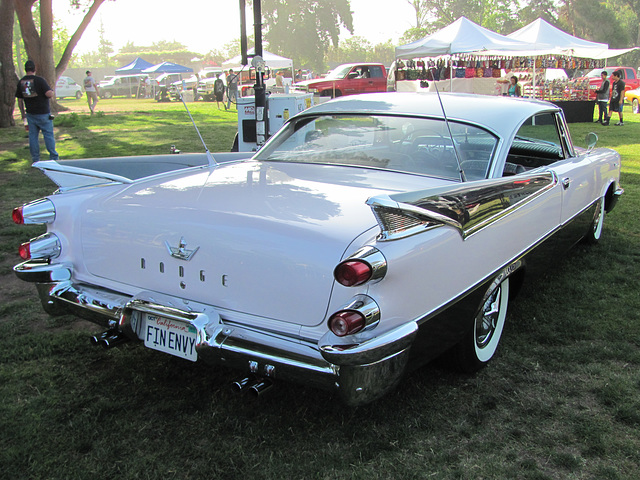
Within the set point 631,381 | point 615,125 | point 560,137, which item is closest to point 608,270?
point 560,137

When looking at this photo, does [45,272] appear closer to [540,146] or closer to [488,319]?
[488,319]

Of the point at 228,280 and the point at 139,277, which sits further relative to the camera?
the point at 139,277

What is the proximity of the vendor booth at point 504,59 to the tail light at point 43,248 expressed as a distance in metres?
14.2

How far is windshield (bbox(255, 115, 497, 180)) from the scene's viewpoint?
10.7 ft

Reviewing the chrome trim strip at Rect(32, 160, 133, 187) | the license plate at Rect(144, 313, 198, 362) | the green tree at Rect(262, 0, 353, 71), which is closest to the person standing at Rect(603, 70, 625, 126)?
the chrome trim strip at Rect(32, 160, 133, 187)

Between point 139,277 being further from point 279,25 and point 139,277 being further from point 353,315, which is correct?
point 279,25

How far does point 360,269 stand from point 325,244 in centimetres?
22

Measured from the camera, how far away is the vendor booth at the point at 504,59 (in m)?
18.0

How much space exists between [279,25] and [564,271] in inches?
2726

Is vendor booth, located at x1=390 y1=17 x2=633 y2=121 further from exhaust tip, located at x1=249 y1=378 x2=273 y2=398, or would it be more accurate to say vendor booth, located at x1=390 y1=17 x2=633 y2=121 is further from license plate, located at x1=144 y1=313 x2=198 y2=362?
exhaust tip, located at x1=249 y1=378 x2=273 y2=398

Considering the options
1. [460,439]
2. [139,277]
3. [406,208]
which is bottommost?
[460,439]

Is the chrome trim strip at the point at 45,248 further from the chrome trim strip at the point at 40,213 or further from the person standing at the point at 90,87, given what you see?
the person standing at the point at 90,87

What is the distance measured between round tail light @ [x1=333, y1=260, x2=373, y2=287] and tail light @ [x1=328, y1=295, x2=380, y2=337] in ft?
0.27

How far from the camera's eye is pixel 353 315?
2109 millimetres
